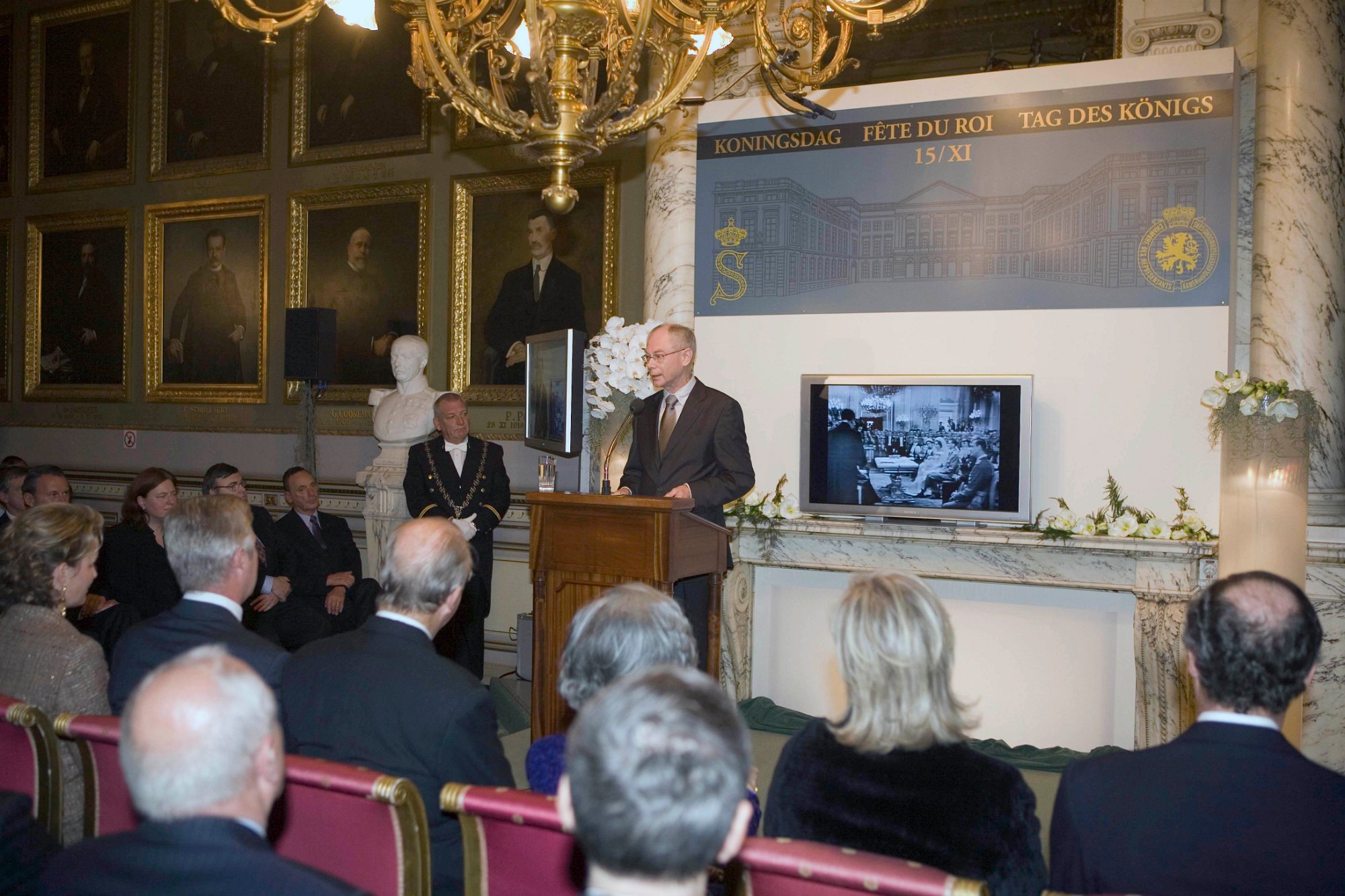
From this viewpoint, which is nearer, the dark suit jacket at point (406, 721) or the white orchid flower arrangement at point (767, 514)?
the dark suit jacket at point (406, 721)

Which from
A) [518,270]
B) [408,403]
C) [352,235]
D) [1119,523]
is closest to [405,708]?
[1119,523]

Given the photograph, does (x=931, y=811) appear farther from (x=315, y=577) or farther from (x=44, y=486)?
(x=315, y=577)

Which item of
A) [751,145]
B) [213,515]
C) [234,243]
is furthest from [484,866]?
[234,243]

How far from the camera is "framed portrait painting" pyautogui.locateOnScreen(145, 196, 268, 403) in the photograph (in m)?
9.39

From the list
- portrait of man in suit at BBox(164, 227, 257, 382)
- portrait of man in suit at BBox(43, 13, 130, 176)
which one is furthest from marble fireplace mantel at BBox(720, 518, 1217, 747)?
portrait of man in suit at BBox(43, 13, 130, 176)

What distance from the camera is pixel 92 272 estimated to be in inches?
400

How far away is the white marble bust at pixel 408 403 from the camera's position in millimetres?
7473

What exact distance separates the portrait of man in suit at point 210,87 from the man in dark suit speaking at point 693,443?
5883 mm

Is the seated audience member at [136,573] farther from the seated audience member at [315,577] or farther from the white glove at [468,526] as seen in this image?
the white glove at [468,526]

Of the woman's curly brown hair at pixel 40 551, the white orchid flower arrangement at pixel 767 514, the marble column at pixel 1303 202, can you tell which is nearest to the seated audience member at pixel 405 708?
the woman's curly brown hair at pixel 40 551

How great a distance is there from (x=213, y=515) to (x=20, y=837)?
115 centimetres

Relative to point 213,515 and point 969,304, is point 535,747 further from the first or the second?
point 969,304

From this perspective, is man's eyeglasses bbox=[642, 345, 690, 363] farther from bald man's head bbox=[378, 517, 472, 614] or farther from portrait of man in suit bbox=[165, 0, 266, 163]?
portrait of man in suit bbox=[165, 0, 266, 163]

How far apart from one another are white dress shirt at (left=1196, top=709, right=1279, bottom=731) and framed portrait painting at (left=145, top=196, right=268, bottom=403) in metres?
8.44
